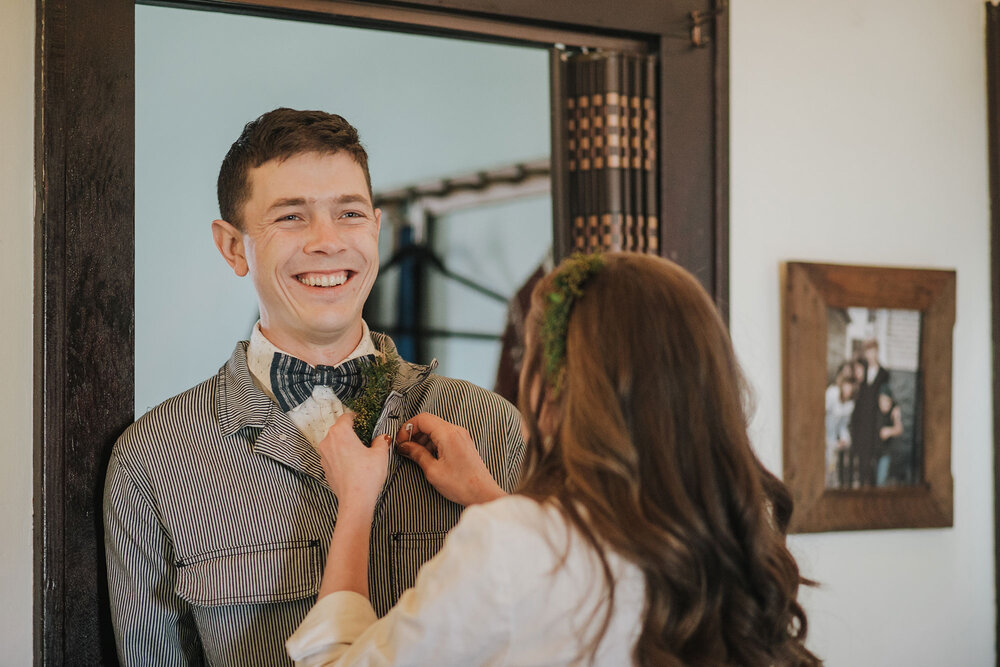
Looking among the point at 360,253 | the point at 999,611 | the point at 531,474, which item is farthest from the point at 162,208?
the point at 999,611

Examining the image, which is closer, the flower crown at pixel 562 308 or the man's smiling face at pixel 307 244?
the flower crown at pixel 562 308

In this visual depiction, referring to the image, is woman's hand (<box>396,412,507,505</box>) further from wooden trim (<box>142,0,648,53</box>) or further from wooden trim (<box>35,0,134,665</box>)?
wooden trim (<box>142,0,648,53</box>)

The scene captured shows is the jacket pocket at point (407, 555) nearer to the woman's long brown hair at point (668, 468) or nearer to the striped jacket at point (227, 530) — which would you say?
the striped jacket at point (227, 530)

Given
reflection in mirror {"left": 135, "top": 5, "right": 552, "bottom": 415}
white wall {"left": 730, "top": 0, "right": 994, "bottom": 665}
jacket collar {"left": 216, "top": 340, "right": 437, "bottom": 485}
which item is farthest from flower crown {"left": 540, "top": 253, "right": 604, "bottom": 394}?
white wall {"left": 730, "top": 0, "right": 994, "bottom": 665}

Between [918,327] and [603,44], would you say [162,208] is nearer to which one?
[603,44]

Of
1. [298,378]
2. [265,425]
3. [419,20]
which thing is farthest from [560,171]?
[265,425]

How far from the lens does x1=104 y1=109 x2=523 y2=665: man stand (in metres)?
1.79

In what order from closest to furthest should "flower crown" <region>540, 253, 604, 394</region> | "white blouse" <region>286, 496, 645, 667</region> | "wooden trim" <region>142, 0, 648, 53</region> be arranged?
"white blouse" <region>286, 496, 645, 667</region> < "flower crown" <region>540, 253, 604, 394</region> < "wooden trim" <region>142, 0, 648, 53</region>

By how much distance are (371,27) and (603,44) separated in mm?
583

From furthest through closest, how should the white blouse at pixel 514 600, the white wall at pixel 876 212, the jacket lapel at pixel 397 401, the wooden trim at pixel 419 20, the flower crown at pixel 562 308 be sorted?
1. the white wall at pixel 876 212
2. the wooden trim at pixel 419 20
3. the jacket lapel at pixel 397 401
4. the flower crown at pixel 562 308
5. the white blouse at pixel 514 600

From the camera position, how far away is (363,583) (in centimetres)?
160

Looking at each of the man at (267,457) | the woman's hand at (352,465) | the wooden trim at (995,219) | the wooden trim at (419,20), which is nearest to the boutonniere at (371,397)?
the man at (267,457)

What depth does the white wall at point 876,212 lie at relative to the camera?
257cm

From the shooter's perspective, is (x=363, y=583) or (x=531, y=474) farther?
(x=363, y=583)
